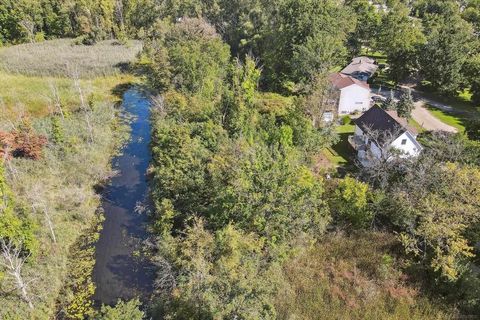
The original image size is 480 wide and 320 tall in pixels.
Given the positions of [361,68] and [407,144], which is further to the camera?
[361,68]

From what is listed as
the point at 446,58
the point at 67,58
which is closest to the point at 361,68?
the point at 446,58

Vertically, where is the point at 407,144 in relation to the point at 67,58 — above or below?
below

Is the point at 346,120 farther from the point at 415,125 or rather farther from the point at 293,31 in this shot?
the point at 293,31

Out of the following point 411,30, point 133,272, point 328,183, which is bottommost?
point 133,272

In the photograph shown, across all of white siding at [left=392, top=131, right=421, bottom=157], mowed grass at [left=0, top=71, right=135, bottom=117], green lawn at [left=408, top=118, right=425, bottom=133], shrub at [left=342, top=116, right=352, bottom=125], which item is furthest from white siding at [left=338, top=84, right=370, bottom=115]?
mowed grass at [left=0, top=71, right=135, bottom=117]

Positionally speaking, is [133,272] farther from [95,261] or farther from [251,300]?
[251,300]

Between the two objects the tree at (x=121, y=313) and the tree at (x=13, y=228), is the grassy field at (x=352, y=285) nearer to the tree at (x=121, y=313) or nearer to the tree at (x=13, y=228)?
the tree at (x=121, y=313)

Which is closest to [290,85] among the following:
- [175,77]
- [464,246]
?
[175,77]
